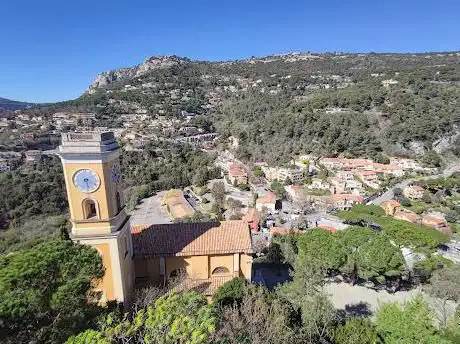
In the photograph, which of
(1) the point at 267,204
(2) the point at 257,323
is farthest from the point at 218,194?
(2) the point at 257,323

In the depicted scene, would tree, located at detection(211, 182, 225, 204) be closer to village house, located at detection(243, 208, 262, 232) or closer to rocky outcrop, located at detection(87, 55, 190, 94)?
village house, located at detection(243, 208, 262, 232)

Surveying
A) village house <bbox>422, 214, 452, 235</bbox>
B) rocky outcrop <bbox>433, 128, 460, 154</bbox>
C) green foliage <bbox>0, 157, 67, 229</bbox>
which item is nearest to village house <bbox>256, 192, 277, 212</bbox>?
village house <bbox>422, 214, 452, 235</bbox>

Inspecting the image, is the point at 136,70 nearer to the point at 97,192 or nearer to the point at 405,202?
the point at 405,202

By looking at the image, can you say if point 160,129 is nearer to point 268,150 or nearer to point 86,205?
point 268,150

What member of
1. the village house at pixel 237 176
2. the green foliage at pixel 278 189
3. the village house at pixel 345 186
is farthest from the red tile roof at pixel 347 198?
the village house at pixel 237 176

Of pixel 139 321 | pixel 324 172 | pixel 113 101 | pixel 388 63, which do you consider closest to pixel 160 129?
pixel 113 101

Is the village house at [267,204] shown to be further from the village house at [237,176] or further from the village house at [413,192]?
the village house at [413,192]
